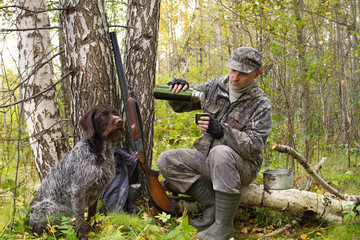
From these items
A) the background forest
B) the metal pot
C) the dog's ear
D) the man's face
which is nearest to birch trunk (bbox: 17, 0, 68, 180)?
the background forest

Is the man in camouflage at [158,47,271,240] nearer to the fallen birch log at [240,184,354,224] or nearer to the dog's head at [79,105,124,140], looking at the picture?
the fallen birch log at [240,184,354,224]

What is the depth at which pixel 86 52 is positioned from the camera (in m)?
3.57

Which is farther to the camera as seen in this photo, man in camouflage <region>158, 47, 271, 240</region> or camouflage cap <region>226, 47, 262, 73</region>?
camouflage cap <region>226, 47, 262, 73</region>

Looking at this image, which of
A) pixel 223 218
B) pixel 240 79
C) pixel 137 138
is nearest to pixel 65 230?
pixel 137 138

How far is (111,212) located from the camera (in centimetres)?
358

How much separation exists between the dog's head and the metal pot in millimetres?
2036

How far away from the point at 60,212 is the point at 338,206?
341cm

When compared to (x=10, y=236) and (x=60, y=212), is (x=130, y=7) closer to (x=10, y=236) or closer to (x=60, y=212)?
(x=60, y=212)

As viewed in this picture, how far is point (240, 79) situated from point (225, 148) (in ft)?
2.82

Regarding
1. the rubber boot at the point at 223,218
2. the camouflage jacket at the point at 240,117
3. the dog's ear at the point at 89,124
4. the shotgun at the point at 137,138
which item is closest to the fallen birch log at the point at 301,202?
the camouflage jacket at the point at 240,117

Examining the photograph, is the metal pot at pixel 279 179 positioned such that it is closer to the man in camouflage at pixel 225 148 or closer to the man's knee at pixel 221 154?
the man in camouflage at pixel 225 148

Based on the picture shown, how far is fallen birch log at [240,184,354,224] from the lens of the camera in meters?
3.98

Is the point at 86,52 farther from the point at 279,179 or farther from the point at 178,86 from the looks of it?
the point at 279,179

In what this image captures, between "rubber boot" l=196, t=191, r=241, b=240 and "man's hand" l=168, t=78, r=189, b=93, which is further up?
"man's hand" l=168, t=78, r=189, b=93
